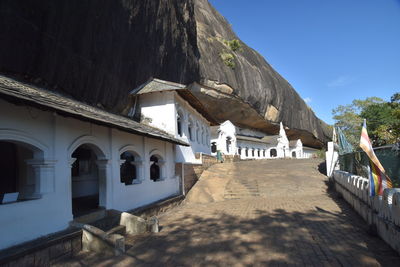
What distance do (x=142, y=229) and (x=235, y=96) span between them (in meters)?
26.6

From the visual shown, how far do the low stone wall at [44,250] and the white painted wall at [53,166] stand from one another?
0.22 meters

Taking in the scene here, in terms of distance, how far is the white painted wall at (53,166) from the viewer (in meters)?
4.80

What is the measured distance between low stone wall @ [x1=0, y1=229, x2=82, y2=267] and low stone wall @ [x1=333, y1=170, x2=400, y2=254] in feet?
19.8

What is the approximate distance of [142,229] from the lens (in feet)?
23.8

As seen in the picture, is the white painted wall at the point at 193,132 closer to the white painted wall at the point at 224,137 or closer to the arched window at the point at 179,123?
the arched window at the point at 179,123

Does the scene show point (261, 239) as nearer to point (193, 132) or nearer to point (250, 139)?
point (193, 132)

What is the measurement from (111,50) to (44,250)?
983 cm

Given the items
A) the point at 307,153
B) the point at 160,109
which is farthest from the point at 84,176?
the point at 307,153

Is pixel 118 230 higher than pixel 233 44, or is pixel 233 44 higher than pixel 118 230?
pixel 233 44

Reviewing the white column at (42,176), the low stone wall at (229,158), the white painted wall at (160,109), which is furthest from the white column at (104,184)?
the low stone wall at (229,158)

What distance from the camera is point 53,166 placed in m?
5.80

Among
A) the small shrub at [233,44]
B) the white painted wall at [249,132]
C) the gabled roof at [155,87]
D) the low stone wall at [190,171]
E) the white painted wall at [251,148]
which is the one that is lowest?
the low stone wall at [190,171]

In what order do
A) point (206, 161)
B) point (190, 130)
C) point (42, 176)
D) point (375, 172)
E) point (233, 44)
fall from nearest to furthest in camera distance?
point (42, 176)
point (375, 172)
point (190, 130)
point (206, 161)
point (233, 44)

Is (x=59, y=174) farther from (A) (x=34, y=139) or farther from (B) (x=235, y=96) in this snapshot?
(B) (x=235, y=96)
